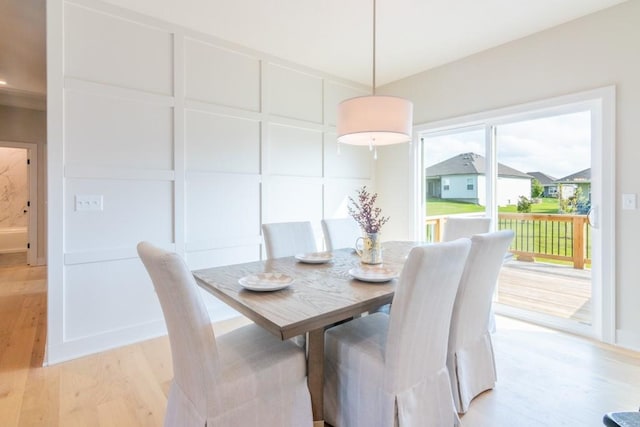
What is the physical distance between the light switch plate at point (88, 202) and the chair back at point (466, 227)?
294 centimetres

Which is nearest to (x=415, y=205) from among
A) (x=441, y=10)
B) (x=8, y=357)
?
(x=441, y=10)

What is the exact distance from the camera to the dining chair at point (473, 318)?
66.5 inches

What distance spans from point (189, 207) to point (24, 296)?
2700 mm

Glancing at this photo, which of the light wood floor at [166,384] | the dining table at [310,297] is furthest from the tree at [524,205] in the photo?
the dining table at [310,297]

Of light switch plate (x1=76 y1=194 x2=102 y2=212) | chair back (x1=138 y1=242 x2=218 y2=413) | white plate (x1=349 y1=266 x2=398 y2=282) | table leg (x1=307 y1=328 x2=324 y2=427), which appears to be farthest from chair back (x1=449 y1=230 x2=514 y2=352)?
light switch plate (x1=76 y1=194 x2=102 y2=212)

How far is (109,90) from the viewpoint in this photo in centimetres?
255

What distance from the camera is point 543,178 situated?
3039 mm

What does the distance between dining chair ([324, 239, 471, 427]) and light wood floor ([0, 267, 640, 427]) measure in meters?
0.48

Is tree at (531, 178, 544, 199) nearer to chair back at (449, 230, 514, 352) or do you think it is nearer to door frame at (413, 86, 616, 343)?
door frame at (413, 86, 616, 343)

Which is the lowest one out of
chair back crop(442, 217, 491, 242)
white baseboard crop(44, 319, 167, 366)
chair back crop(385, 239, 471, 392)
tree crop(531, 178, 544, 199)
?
white baseboard crop(44, 319, 167, 366)

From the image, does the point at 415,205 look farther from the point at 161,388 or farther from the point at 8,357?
the point at 8,357

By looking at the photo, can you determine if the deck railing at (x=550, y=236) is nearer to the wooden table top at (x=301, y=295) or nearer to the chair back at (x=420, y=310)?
the wooden table top at (x=301, y=295)

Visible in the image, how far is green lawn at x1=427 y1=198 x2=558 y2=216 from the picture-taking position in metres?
3.02

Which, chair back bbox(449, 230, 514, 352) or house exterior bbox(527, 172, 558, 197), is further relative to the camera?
house exterior bbox(527, 172, 558, 197)
